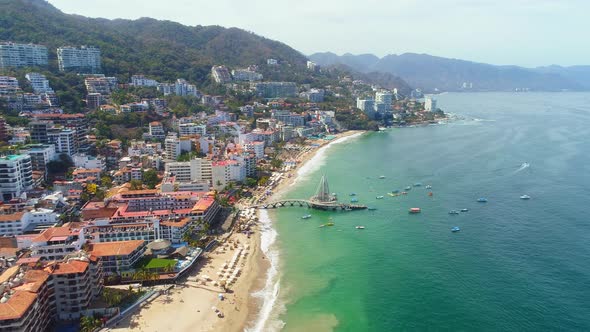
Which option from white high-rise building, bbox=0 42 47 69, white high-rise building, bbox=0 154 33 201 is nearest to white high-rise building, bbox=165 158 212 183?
white high-rise building, bbox=0 154 33 201

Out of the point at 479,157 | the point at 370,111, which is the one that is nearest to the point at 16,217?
the point at 479,157

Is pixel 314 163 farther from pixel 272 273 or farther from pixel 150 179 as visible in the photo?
pixel 272 273

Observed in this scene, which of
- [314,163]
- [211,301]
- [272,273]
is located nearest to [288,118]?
[314,163]

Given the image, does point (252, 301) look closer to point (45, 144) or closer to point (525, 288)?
point (525, 288)

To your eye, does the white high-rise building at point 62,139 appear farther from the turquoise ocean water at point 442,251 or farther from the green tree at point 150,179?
the turquoise ocean water at point 442,251

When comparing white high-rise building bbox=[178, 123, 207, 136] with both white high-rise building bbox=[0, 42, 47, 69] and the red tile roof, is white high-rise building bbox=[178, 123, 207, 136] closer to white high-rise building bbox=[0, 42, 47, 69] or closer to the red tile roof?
white high-rise building bbox=[0, 42, 47, 69]

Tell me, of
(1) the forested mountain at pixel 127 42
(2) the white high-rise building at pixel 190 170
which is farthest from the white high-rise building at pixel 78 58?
(2) the white high-rise building at pixel 190 170
